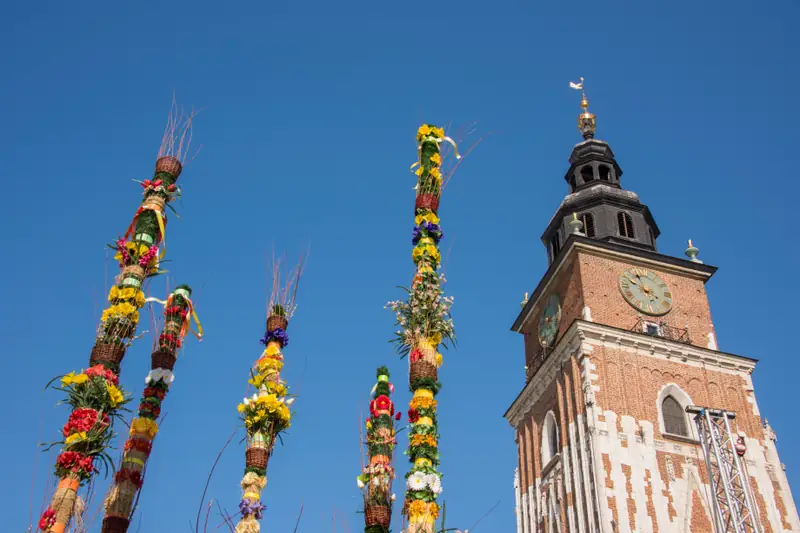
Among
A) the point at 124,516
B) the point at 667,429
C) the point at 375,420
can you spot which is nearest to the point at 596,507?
the point at 667,429

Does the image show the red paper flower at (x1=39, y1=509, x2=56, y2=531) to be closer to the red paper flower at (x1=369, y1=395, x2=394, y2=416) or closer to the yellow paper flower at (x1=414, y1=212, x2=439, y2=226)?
the red paper flower at (x1=369, y1=395, x2=394, y2=416)

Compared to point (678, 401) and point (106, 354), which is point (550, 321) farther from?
point (106, 354)

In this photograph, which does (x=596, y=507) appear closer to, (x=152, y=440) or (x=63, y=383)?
(x=152, y=440)

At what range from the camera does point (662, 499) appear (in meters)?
26.4

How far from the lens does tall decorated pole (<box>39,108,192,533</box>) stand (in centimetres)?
1456

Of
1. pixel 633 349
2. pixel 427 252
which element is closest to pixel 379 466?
pixel 427 252

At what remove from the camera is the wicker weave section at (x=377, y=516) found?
1404 centimetres

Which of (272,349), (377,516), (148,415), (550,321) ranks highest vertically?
(550,321)

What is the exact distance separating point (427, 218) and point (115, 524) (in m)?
8.32

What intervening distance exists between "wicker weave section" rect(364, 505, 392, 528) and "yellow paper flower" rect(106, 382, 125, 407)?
4.98 m

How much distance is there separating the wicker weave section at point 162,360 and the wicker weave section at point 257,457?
3.23 metres

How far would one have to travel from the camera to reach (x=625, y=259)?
33094 mm

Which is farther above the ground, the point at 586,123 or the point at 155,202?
the point at 586,123

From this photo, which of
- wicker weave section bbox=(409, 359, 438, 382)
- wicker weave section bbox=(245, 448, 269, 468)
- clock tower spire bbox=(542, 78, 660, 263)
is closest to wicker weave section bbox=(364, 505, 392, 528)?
wicker weave section bbox=(409, 359, 438, 382)
